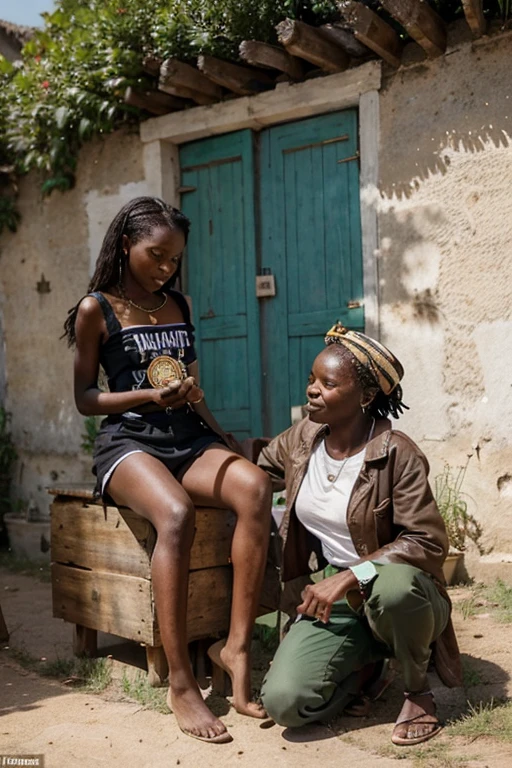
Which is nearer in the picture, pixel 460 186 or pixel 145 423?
pixel 145 423

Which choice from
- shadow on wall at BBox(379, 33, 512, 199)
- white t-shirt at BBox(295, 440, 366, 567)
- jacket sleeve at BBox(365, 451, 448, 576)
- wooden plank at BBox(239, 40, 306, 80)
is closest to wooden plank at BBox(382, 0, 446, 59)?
shadow on wall at BBox(379, 33, 512, 199)

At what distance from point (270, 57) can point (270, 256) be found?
1.26 meters

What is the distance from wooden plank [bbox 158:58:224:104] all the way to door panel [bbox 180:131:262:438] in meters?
0.31

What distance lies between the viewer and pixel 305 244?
5.61 m

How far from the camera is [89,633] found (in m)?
3.79

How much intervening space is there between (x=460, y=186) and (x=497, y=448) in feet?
4.90

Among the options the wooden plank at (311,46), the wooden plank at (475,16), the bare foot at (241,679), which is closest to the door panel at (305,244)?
the wooden plank at (311,46)

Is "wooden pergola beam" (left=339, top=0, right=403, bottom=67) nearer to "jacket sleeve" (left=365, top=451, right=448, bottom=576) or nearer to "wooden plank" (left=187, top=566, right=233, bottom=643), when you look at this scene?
"jacket sleeve" (left=365, top=451, right=448, bottom=576)

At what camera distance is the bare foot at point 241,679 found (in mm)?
2990

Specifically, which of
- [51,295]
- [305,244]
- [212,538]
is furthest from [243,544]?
[51,295]

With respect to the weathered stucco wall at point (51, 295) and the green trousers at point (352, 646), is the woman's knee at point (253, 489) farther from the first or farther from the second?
the weathered stucco wall at point (51, 295)

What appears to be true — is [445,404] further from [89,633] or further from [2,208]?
[2,208]

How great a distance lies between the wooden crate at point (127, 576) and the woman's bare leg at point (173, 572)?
23 centimetres

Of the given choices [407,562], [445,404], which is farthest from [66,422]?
[407,562]
